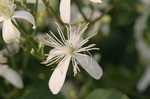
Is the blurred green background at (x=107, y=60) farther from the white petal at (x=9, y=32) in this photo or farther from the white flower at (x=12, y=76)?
the white petal at (x=9, y=32)

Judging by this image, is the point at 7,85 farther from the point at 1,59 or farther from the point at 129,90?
the point at 129,90

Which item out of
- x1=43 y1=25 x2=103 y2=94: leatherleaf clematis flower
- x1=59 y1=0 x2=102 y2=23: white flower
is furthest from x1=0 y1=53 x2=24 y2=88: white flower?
x1=59 y1=0 x2=102 y2=23: white flower

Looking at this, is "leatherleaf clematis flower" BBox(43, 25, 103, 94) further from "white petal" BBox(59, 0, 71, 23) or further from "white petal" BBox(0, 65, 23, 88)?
"white petal" BBox(0, 65, 23, 88)

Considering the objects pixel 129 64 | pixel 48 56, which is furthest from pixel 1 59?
pixel 129 64

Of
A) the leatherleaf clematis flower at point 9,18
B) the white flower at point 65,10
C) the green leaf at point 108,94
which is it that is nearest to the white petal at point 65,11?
the white flower at point 65,10

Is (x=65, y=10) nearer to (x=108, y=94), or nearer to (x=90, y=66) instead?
(x=90, y=66)

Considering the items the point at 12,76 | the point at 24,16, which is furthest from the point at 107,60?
the point at 24,16
